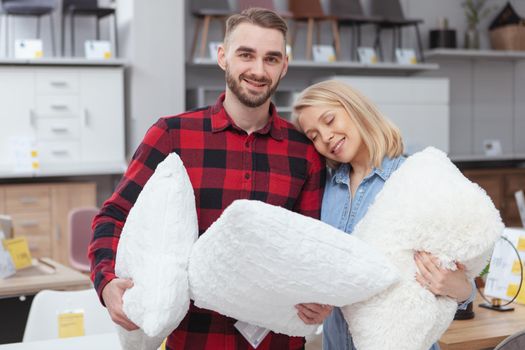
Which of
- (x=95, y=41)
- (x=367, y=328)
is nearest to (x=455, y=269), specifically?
(x=367, y=328)

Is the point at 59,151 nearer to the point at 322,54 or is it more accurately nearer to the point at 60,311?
the point at 322,54

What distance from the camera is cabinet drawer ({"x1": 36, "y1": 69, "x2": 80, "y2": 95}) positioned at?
19.3ft

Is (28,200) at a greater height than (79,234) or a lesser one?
greater

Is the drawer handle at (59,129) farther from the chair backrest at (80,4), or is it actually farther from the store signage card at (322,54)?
the store signage card at (322,54)

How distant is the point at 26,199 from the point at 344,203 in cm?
450

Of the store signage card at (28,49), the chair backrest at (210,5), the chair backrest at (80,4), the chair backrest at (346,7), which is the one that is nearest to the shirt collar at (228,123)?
the store signage card at (28,49)

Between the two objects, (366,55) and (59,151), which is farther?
(366,55)

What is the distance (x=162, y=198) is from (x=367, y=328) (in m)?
0.45

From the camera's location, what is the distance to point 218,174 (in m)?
1.62

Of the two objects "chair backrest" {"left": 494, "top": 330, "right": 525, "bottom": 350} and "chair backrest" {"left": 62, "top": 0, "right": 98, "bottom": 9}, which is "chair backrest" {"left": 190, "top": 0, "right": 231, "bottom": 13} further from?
"chair backrest" {"left": 494, "top": 330, "right": 525, "bottom": 350}

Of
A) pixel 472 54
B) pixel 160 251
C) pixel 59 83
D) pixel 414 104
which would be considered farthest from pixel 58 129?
pixel 160 251

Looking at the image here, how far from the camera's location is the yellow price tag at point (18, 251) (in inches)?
134

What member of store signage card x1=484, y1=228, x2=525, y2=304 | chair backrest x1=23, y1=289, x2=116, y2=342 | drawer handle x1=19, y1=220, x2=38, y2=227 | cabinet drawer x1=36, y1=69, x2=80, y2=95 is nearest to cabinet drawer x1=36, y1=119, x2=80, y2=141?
cabinet drawer x1=36, y1=69, x2=80, y2=95

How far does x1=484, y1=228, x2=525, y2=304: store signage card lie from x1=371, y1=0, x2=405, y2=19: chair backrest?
5.01m
